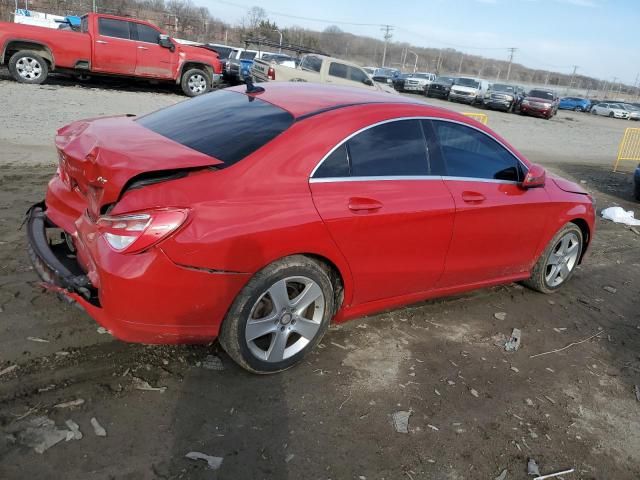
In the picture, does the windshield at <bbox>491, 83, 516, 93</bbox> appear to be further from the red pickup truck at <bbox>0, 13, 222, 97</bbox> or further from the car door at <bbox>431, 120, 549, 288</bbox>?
the car door at <bbox>431, 120, 549, 288</bbox>

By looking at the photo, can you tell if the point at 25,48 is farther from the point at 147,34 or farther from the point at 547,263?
the point at 547,263

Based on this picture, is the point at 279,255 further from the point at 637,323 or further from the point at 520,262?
the point at 637,323

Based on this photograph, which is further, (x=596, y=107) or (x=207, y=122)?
(x=596, y=107)

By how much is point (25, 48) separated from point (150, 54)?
3.00m

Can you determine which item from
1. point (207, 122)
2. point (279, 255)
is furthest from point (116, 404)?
point (207, 122)

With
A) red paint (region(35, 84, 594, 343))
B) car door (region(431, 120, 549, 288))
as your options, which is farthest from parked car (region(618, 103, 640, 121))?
red paint (region(35, 84, 594, 343))

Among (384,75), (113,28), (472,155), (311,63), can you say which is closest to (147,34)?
(113,28)

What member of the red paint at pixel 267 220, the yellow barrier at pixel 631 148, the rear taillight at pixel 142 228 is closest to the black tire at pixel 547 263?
the red paint at pixel 267 220

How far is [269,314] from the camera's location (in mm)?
3119

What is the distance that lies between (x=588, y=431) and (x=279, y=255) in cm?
212

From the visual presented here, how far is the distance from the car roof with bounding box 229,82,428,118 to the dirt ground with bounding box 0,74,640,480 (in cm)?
162

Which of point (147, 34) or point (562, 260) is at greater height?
point (147, 34)

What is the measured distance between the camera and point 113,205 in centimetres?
279

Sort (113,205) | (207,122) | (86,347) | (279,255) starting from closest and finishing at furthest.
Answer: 1. (113,205)
2. (279,255)
3. (86,347)
4. (207,122)
